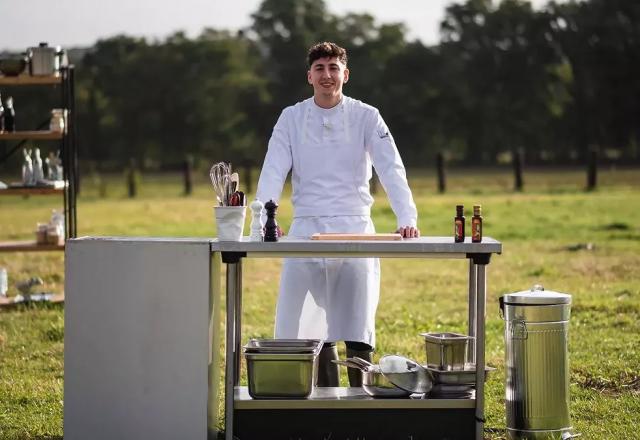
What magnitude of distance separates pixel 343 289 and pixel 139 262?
113cm

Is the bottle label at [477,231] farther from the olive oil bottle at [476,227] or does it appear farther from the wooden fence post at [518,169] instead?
the wooden fence post at [518,169]

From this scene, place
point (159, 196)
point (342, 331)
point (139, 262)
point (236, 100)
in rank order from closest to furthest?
point (139, 262), point (342, 331), point (159, 196), point (236, 100)

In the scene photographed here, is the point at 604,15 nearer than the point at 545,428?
No

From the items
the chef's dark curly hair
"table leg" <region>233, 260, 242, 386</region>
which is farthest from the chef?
"table leg" <region>233, 260, 242, 386</region>

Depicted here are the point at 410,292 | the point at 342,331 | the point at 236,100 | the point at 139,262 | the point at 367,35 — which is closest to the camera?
the point at 139,262

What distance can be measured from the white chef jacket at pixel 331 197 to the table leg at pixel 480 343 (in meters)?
0.64

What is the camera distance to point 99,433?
571cm

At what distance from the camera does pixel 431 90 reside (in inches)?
2419

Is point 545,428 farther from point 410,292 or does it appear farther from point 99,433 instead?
point 410,292

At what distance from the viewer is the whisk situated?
5764 mm

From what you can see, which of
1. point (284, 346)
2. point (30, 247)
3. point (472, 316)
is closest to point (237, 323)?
point (284, 346)

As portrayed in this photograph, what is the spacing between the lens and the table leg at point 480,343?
5672 millimetres

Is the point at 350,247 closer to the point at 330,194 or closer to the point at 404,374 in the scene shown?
the point at 404,374

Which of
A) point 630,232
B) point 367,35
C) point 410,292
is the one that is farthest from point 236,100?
point 410,292
